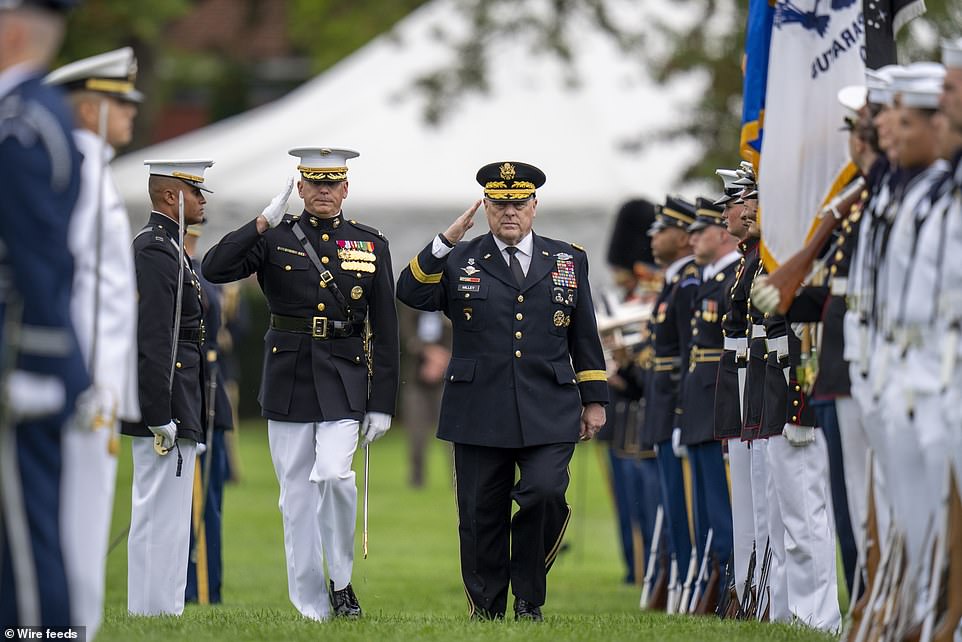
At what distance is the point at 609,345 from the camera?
15133 mm

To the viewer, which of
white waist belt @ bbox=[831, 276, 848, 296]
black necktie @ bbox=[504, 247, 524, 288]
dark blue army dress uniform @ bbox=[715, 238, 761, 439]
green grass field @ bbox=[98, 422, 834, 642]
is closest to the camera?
white waist belt @ bbox=[831, 276, 848, 296]

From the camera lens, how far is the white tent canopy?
82.6 ft

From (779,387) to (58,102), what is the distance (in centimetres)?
529

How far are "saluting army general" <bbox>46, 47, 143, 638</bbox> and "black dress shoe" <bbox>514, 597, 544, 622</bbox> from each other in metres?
3.62

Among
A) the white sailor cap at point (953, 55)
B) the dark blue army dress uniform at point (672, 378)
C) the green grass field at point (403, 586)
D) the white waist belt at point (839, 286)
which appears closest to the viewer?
the white sailor cap at point (953, 55)

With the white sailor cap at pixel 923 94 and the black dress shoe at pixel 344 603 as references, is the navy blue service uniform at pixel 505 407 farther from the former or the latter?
the white sailor cap at pixel 923 94

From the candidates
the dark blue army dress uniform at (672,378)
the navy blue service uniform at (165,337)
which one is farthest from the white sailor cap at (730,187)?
the navy blue service uniform at (165,337)

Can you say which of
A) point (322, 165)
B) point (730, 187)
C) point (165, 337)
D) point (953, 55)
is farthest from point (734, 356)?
point (953, 55)

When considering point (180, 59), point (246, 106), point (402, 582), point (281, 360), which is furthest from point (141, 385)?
point (246, 106)

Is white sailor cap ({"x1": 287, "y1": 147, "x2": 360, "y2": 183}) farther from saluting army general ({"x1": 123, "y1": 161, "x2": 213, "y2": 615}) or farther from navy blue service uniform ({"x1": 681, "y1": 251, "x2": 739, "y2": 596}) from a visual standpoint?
navy blue service uniform ({"x1": 681, "y1": 251, "x2": 739, "y2": 596})

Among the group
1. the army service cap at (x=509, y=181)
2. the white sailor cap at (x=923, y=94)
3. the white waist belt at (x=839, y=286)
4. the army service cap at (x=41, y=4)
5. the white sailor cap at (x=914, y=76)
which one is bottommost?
the white waist belt at (x=839, y=286)

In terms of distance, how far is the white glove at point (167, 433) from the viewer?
10.1m

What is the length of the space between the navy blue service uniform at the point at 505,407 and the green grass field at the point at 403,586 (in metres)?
0.42

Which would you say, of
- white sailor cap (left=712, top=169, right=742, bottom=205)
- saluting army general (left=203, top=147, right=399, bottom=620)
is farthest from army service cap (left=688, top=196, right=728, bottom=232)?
saluting army general (left=203, top=147, right=399, bottom=620)
